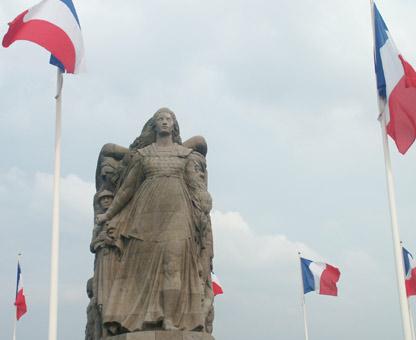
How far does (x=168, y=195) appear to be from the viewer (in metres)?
12.8

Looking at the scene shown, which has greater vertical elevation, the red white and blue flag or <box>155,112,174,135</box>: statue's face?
<box>155,112,174,135</box>: statue's face

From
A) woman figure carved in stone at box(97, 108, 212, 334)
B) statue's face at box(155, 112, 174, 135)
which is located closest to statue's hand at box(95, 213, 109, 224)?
woman figure carved in stone at box(97, 108, 212, 334)

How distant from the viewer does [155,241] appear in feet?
41.0

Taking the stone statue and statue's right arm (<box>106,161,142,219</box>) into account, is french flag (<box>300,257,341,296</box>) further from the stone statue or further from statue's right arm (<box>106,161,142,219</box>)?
statue's right arm (<box>106,161,142,219</box>)

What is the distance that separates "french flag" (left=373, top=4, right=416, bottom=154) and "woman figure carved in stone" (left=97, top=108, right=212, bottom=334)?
3809mm

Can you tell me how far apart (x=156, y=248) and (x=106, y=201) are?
1798mm

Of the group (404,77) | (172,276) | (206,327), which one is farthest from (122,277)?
(404,77)

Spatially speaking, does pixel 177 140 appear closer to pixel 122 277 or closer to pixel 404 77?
pixel 122 277

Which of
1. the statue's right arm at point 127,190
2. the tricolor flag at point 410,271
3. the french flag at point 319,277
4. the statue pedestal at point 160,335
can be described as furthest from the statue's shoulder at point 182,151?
the french flag at point 319,277

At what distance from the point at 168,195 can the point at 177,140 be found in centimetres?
151

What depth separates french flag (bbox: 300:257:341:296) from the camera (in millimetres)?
24031

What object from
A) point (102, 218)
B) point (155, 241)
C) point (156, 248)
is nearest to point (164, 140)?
point (102, 218)

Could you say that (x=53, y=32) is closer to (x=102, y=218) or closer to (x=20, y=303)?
(x=102, y=218)

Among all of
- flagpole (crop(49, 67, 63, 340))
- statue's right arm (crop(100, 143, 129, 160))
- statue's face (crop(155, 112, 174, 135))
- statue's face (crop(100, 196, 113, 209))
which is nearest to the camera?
flagpole (crop(49, 67, 63, 340))
